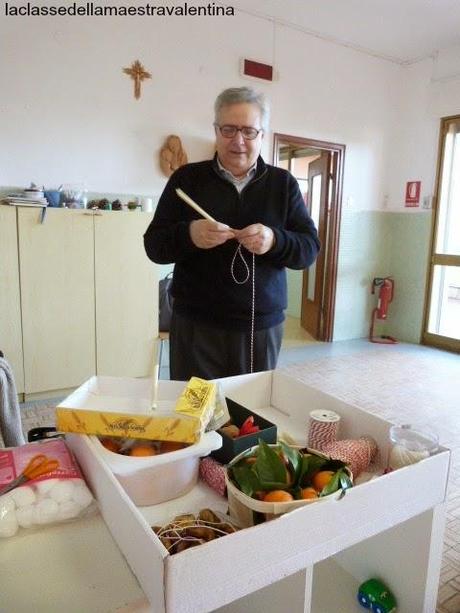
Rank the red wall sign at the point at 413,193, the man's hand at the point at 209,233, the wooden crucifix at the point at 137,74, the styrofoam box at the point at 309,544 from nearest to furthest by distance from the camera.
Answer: the styrofoam box at the point at 309,544
the man's hand at the point at 209,233
the wooden crucifix at the point at 137,74
the red wall sign at the point at 413,193

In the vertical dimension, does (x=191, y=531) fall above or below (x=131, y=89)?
below

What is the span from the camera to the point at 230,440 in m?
0.88

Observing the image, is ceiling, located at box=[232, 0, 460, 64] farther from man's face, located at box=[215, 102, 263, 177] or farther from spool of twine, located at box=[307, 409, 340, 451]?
spool of twine, located at box=[307, 409, 340, 451]

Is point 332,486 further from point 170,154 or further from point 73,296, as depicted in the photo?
point 170,154

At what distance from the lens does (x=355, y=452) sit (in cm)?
88

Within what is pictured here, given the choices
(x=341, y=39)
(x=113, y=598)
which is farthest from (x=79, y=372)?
(x=341, y=39)

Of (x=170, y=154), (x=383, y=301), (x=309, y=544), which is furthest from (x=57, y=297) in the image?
(x=383, y=301)

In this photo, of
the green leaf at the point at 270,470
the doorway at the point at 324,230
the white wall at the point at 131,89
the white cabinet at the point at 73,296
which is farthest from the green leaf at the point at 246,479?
the doorway at the point at 324,230

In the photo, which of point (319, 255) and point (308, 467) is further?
point (319, 255)

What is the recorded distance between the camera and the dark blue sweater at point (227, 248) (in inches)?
52.2

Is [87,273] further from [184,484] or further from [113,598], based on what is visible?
[113,598]

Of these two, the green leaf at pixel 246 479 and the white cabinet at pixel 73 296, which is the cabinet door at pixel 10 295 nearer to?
the white cabinet at pixel 73 296

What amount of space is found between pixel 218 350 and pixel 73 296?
1.82 meters

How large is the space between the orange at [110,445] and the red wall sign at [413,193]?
4.46 metres
